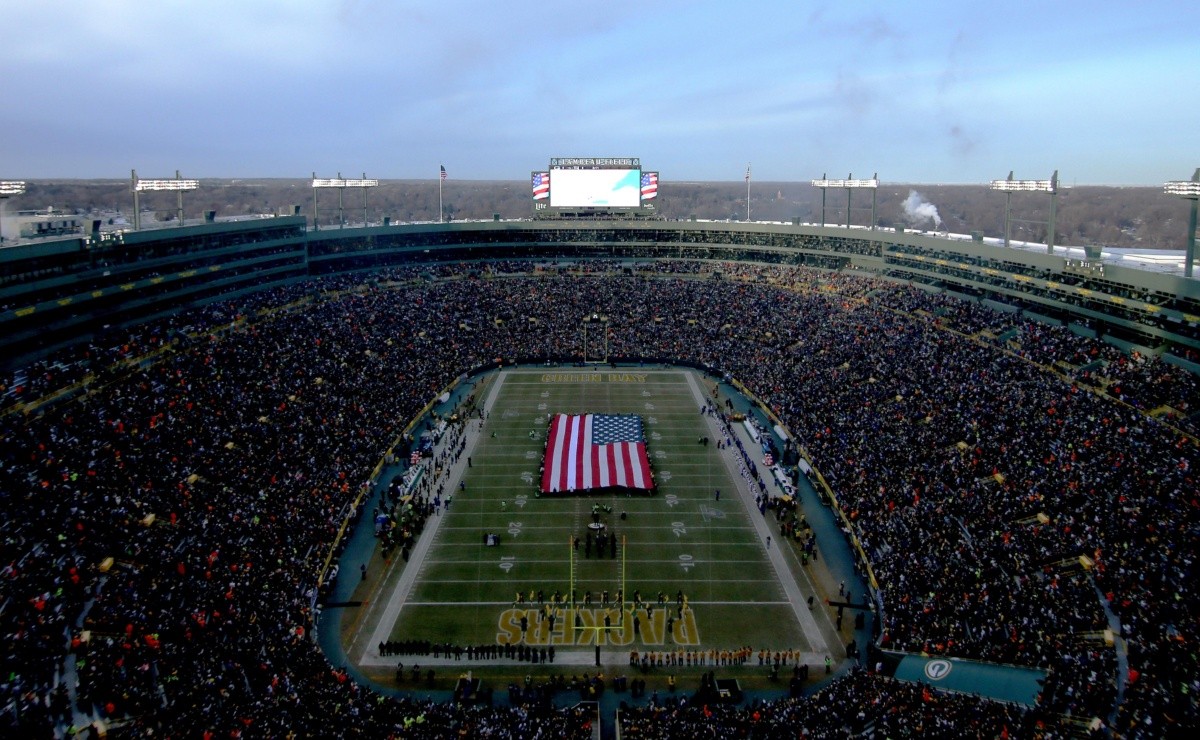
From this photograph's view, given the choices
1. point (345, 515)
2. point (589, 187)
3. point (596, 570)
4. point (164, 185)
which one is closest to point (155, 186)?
point (164, 185)

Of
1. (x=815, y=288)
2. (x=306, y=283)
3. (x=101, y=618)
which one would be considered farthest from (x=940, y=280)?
(x=101, y=618)

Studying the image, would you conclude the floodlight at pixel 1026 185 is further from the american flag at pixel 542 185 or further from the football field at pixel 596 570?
the american flag at pixel 542 185

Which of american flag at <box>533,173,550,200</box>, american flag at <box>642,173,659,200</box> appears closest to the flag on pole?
american flag at <box>533,173,550,200</box>

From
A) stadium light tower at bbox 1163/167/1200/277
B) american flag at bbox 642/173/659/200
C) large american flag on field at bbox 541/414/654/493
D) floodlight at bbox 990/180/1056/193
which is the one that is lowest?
large american flag on field at bbox 541/414/654/493

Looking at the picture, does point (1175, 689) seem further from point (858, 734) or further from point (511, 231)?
point (511, 231)

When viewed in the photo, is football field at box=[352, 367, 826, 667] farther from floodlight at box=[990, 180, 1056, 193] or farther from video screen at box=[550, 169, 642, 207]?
video screen at box=[550, 169, 642, 207]

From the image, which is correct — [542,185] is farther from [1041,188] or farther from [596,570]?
[596,570]

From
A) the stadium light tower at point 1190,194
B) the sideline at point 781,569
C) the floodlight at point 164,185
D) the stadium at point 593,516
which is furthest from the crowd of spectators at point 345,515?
the floodlight at point 164,185
